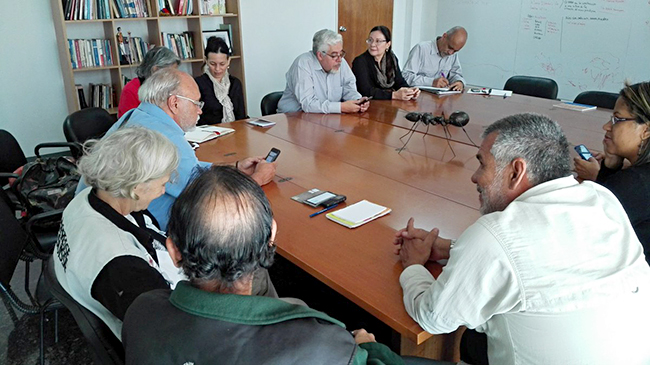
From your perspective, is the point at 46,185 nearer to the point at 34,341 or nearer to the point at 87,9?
the point at 34,341

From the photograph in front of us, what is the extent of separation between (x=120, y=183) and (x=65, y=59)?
3.79 meters

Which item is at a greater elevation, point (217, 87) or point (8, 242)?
point (217, 87)

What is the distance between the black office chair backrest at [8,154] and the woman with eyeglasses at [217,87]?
51.9 inches

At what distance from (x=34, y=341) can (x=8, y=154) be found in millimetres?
1260

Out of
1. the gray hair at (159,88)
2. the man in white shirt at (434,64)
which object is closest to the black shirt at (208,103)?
the gray hair at (159,88)

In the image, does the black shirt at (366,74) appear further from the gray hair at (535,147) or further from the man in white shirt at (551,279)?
the man in white shirt at (551,279)

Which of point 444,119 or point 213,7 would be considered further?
point 213,7

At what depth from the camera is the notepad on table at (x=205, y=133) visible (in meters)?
3.13

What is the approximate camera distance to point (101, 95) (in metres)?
4.87

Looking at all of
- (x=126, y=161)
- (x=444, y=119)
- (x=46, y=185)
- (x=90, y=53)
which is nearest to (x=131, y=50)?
(x=90, y=53)

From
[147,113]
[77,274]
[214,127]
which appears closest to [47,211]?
[147,113]

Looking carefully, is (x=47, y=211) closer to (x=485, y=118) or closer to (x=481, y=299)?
(x=481, y=299)

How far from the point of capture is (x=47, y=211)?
2590 millimetres

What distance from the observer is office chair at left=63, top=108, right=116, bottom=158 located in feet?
10.8
